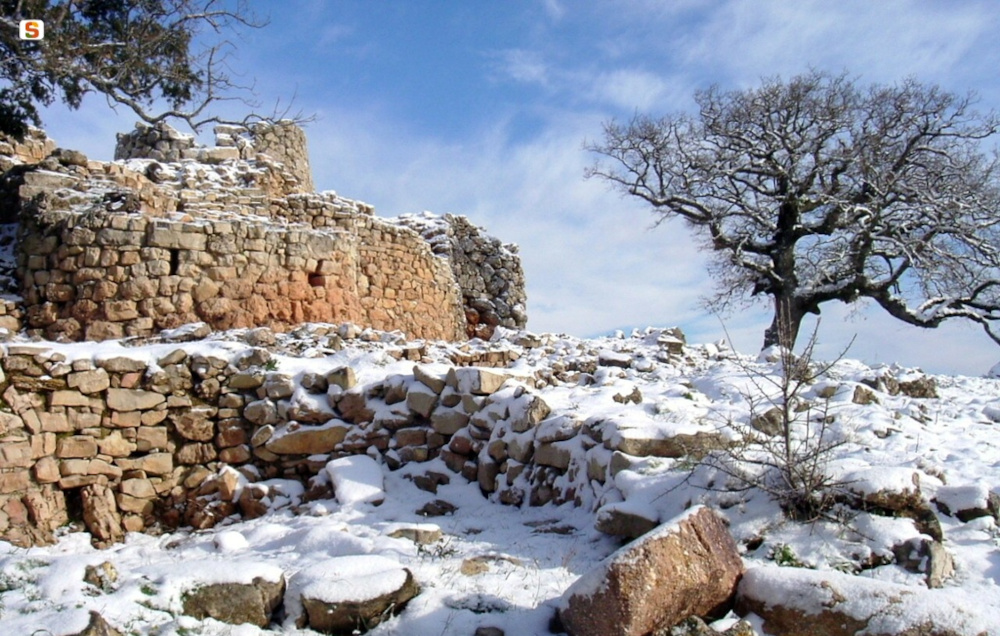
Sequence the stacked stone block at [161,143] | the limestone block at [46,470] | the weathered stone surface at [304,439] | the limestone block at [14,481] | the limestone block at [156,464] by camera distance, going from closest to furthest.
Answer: the limestone block at [14,481] < the limestone block at [46,470] < the limestone block at [156,464] < the weathered stone surface at [304,439] < the stacked stone block at [161,143]

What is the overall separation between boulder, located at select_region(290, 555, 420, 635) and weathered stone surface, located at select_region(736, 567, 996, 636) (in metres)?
1.47

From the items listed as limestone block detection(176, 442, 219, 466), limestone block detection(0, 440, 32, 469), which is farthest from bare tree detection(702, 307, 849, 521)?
limestone block detection(0, 440, 32, 469)

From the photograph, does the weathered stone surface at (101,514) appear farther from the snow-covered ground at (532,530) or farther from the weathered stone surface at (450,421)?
the weathered stone surface at (450,421)

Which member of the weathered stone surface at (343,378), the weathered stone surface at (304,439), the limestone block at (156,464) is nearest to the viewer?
the limestone block at (156,464)

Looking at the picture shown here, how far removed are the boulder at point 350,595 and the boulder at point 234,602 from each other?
0.13 metres

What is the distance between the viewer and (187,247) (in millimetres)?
7637

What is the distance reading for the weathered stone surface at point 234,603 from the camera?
3062mm

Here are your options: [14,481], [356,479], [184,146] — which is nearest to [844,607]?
[356,479]

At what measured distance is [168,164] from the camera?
33.6ft

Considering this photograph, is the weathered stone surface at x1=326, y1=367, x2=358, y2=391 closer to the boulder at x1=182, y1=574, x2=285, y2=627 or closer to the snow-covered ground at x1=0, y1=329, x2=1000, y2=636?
the snow-covered ground at x1=0, y1=329, x2=1000, y2=636

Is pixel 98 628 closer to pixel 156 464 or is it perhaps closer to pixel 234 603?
pixel 234 603

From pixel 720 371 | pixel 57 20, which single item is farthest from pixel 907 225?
pixel 57 20

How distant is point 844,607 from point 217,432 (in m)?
4.85

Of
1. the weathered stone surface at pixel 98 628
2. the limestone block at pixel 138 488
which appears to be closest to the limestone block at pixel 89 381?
the limestone block at pixel 138 488
